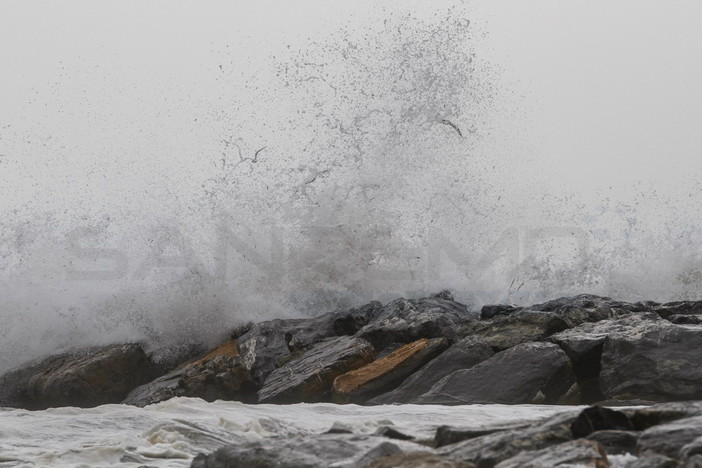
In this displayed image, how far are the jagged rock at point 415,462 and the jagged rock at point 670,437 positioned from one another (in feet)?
1.80

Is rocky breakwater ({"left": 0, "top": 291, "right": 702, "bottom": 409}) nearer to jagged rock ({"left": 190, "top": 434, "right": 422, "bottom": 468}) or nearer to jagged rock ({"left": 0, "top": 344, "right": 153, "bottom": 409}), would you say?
jagged rock ({"left": 0, "top": 344, "right": 153, "bottom": 409})

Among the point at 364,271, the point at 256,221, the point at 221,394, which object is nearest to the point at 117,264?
the point at 256,221

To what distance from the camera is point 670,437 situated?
2469 mm

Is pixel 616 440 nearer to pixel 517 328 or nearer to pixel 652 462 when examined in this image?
pixel 652 462

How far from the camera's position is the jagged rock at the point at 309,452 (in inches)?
103

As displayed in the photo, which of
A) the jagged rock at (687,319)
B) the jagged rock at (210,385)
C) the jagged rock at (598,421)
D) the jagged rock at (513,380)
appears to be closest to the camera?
→ the jagged rock at (598,421)

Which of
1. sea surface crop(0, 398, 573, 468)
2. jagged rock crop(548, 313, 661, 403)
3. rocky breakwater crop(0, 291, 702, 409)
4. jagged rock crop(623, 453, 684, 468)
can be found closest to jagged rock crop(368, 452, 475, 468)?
jagged rock crop(623, 453, 684, 468)

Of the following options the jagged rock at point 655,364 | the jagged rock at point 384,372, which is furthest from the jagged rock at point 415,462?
the jagged rock at point 384,372

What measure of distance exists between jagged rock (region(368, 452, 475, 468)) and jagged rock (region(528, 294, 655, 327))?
11.9 ft

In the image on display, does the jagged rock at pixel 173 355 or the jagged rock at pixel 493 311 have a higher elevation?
the jagged rock at pixel 493 311

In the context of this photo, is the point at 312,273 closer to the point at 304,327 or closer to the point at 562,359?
the point at 304,327

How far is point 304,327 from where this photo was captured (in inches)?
289

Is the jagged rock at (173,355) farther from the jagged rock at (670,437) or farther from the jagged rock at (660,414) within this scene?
the jagged rock at (670,437)

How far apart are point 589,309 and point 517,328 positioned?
2.26 feet
